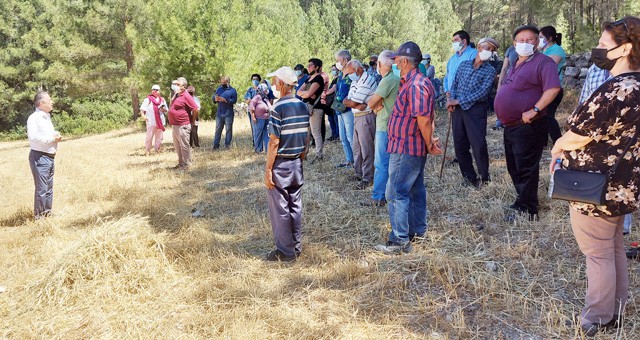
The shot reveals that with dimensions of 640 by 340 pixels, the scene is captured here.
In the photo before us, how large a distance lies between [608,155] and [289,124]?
8.32 feet

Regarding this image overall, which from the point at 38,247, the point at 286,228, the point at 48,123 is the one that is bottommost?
the point at 38,247

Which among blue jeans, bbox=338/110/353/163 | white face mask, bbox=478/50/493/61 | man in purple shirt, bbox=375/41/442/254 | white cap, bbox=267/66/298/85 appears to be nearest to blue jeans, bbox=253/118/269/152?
blue jeans, bbox=338/110/353/163

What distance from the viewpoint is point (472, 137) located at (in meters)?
5.95

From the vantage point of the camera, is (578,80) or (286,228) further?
(578,80)

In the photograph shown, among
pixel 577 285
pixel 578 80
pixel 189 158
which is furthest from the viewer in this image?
pixel 578 80

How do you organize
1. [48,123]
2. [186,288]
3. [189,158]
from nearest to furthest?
[186,288]
[48,123]
[189,158]

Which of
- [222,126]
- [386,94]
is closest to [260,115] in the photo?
[222,126]

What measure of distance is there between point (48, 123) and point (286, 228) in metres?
3.90

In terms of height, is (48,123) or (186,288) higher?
(48,123)

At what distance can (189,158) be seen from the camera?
9.66m

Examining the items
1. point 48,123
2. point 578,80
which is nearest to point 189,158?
point 48,123

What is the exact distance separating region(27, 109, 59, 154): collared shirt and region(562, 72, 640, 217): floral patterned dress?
19.8 ft

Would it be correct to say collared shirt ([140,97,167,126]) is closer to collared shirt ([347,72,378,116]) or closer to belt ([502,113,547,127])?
collared shirt ([347,72,378,116])

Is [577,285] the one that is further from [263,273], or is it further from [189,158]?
[189,158]
